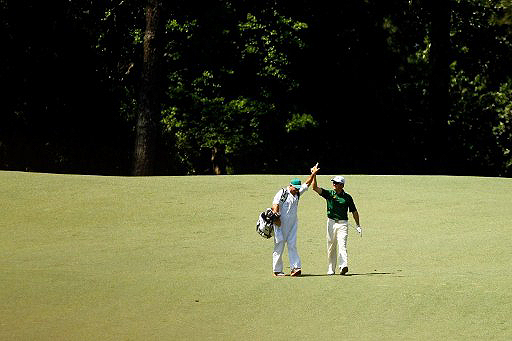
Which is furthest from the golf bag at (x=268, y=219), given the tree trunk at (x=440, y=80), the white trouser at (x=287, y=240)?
the tree trunk at (x=440, y=80)

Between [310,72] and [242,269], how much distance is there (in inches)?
1246

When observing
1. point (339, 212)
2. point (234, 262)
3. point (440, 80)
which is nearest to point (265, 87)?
point (440, 80)

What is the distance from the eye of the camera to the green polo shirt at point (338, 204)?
22000mm

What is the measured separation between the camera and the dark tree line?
5062 centimetres

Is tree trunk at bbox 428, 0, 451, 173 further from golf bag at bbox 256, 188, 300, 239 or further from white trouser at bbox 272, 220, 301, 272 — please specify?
golf bag at bbox 256, 188, 300, 239

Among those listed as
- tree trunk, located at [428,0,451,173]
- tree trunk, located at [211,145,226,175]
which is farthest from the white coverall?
tree trunk, located at [211,145,226,175]

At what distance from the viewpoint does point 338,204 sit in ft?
72.4

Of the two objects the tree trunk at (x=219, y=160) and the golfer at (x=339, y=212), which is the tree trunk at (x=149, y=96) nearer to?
the tree trunk at (x=219, y=160)

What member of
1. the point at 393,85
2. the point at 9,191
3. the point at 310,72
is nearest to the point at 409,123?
the point at 393,85

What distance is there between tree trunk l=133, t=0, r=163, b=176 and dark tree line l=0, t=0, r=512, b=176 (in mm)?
358

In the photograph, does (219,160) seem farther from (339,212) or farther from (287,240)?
(287,240)

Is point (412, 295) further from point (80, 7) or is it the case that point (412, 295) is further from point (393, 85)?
point (393, 85)

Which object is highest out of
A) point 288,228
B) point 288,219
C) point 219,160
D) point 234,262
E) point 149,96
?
point 149,96

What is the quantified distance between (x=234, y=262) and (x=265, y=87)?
28742 millimetres
